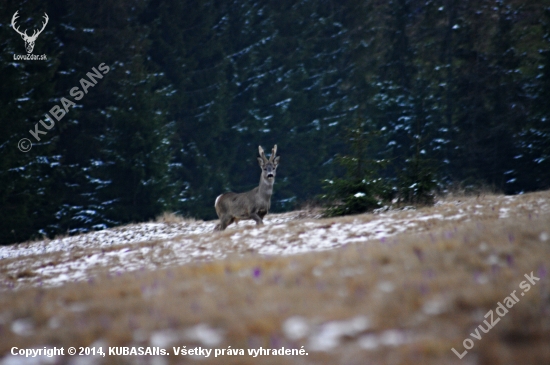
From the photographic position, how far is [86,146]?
28.0m

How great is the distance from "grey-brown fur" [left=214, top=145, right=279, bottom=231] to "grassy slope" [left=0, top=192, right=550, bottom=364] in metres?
5.78

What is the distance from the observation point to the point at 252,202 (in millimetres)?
14141

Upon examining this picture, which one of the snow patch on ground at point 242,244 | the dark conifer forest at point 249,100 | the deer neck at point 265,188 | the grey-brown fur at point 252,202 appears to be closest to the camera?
the snow patch on ground at point 242,244

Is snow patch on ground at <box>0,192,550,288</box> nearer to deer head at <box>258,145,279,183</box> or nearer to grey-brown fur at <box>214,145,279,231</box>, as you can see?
grey-brown fur at <box>214,145,279,231</box>

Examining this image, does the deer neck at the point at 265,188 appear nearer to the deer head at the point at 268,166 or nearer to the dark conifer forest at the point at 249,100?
the deer head at the point at 268,166

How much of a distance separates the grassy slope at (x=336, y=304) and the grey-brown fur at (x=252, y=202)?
578 centimetres

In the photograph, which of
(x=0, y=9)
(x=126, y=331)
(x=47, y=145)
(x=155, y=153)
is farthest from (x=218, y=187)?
(x=126, y=331)

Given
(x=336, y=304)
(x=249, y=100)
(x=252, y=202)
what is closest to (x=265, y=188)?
(x=252, y=202)

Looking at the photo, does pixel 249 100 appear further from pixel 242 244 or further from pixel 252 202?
pixel 242 244

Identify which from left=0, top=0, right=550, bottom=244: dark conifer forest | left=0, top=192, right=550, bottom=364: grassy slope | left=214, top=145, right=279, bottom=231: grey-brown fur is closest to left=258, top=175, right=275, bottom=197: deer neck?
left=214, top=145, right=279, bottom=231: grey-brown fur

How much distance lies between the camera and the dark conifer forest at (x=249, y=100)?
25344 millimetres

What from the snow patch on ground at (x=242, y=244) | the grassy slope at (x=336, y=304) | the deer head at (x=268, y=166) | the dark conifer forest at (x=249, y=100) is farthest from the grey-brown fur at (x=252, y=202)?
the grassy slope at (x=336, y=304)

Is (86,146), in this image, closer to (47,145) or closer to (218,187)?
(47,145)

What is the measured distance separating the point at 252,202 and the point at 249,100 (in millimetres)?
25170
